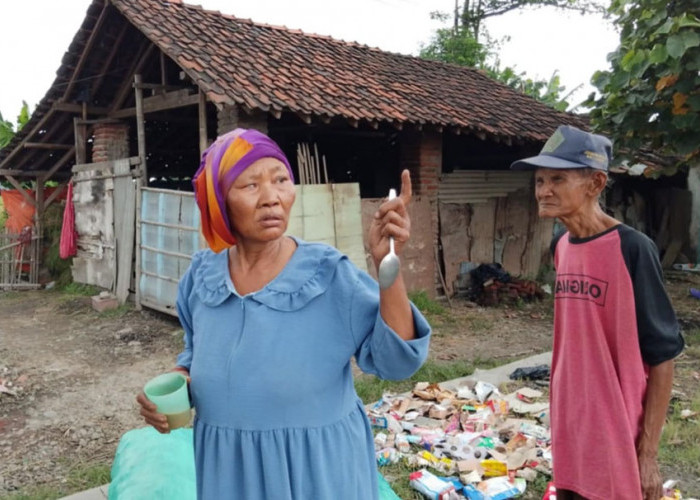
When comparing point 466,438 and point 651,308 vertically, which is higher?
point 651,308

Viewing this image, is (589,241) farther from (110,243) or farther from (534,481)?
(110,243)

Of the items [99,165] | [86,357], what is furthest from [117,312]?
[99,165]

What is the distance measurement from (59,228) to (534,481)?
10857mm

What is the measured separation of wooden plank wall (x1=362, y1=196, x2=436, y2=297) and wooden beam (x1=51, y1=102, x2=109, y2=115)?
5.16m

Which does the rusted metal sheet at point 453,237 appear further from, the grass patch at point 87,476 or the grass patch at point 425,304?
the grass patch at point 87,476

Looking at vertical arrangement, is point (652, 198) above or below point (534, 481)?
above

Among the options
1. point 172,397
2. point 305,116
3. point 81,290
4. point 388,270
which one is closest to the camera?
point 388,270

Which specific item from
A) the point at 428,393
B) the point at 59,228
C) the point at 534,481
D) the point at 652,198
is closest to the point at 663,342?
the point at 534,481

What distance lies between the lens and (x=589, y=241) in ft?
6.31

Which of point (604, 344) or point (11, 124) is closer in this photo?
point (604, 344)

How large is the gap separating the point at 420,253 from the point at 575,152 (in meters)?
6.71

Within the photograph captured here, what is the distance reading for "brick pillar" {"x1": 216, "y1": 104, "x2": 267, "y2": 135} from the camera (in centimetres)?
662

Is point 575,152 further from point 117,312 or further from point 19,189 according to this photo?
point 19,189

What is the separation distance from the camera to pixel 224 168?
1.39 m
